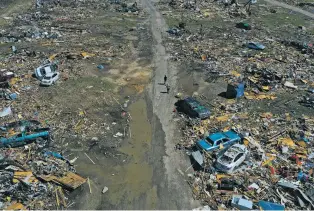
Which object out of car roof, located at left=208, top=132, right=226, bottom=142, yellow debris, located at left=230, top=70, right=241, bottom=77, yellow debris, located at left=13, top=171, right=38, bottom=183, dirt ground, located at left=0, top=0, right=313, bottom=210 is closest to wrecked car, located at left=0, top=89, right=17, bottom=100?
dirt ground, located at left=0, top=0, right=313, bottom=210

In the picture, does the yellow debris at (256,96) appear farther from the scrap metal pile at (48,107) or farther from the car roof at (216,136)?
the scrap metal pile at (48,107)

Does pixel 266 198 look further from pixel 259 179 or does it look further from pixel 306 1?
pixel 306 1

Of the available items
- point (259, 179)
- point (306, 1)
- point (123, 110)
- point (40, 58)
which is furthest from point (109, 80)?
point (306, 1)

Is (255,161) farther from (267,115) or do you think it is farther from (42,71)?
(42,71)

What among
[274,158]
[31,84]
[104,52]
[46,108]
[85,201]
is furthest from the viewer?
[104,52]

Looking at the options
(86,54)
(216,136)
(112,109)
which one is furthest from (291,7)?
(112,109)
